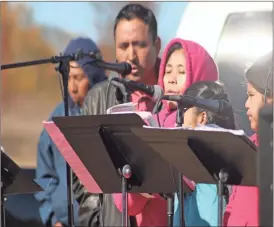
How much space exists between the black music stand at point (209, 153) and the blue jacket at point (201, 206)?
2.57 ft

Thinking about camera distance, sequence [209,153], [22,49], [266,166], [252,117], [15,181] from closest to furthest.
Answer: [266,166] < [209,153] < [15,181] < [252,117] < [22,49]

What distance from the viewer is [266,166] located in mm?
2061

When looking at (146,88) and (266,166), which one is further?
(146,88)

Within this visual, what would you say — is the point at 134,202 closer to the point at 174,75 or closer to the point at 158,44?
the point at 174,75

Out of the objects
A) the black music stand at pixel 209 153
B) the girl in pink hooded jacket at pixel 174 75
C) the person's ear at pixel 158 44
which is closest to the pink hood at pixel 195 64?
the girl in pink hooded jacket at pixel 174 75

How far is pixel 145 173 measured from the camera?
11.1ft

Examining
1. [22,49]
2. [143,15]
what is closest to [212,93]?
[143,15]

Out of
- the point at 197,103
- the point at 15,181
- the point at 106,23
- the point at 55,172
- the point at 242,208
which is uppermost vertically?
the point at 106,23

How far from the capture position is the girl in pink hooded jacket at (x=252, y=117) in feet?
11.4

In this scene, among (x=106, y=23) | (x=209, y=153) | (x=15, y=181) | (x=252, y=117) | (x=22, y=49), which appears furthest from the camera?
(x=22, y=49)

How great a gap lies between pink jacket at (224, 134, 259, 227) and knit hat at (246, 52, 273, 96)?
43 cm

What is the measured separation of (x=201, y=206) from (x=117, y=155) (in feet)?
2.42

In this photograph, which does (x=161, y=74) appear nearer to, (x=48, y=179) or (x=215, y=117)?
(x=215, y=117)

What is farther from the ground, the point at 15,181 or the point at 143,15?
the point at 143,15
